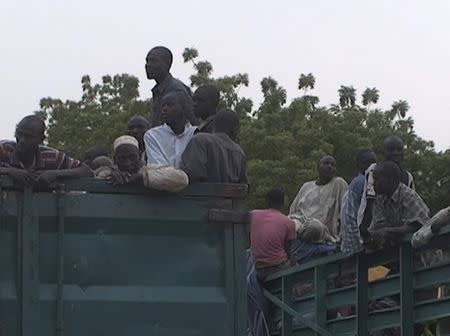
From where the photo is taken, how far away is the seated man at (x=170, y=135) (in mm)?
6531

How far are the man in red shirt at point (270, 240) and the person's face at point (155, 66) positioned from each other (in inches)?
56.5

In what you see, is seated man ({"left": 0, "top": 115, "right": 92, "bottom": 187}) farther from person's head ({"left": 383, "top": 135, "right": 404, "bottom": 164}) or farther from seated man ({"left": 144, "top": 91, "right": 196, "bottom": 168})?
person's head ({"left": 383, "top": 135, "right": 404, "bottom": 164})

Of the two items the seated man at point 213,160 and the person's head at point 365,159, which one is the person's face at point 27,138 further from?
the person's head at point 365,159

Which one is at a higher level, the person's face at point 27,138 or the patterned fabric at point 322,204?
the person's face at point 27,138

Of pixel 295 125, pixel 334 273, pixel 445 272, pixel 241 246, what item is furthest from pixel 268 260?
pixel 295 125

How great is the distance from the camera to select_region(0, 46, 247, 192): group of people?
17.1ft

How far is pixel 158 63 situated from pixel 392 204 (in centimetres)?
170

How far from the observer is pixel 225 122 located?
22.6 ft

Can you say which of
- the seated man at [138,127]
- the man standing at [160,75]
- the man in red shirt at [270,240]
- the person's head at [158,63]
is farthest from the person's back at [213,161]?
the man in red shirt at [270,240]

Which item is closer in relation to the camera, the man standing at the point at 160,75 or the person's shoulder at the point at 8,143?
the person's shoulder at the point at 8,143

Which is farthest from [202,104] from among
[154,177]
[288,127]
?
[288,127]

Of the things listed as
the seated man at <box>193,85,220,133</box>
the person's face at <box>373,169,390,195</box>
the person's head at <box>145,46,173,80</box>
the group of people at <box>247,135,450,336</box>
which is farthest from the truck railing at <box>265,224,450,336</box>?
the person's head at <box>145,46,173,80</box>

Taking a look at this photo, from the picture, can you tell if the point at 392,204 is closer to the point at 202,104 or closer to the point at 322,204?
the point at 202,104

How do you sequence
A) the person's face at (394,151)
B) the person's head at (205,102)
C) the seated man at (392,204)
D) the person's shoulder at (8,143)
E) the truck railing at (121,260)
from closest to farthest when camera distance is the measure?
the truck railing at (121,260) < the person's shoulder at (8,143) < the seated man at (392,204) < the person's head at (205,102) < the person's face at (394,151)
